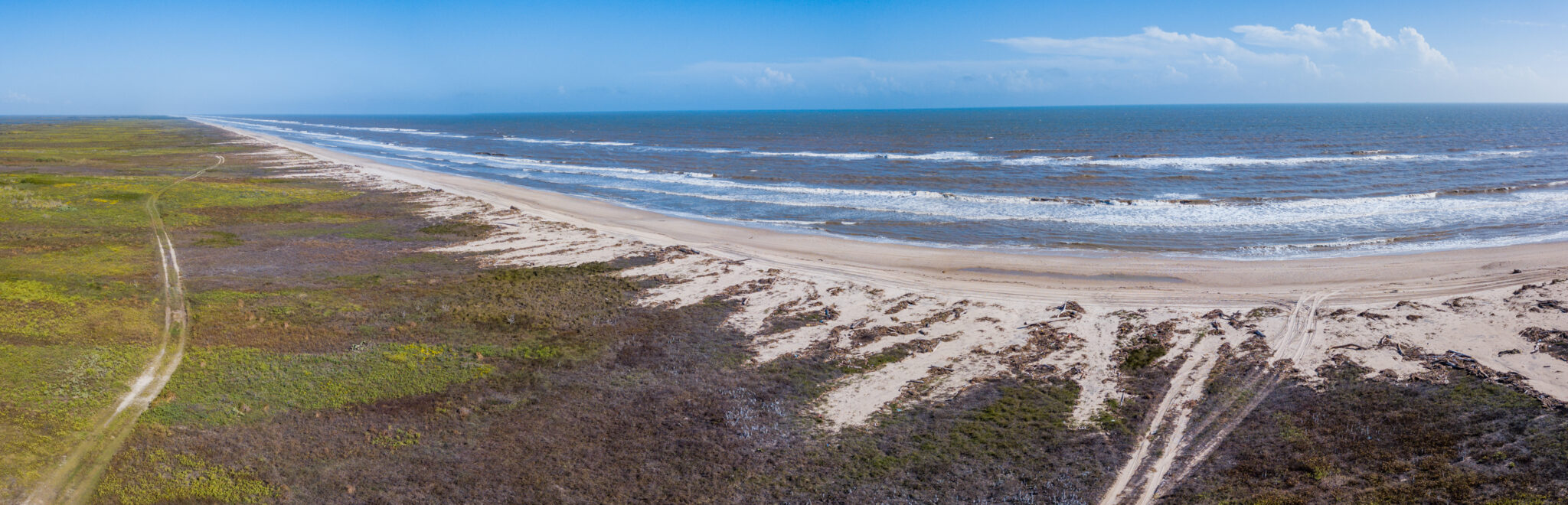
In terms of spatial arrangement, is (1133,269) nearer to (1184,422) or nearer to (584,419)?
(1184,422)

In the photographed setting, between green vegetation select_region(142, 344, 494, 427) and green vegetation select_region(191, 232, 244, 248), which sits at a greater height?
green vegetation select_region(191, 232, 244, 248)

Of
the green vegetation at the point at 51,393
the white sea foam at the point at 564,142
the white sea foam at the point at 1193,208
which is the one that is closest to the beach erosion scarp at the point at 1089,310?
the white sea foam at the point at 1193,208

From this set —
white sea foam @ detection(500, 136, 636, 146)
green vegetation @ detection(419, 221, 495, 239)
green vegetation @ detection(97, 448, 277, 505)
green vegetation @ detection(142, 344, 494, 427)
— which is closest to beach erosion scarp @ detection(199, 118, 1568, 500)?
green vegetation @ detection(419, 221, 495, 239)

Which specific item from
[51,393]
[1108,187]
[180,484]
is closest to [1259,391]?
[180,484]

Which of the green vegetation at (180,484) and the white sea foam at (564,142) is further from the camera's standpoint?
the white sea foam at (564,142)

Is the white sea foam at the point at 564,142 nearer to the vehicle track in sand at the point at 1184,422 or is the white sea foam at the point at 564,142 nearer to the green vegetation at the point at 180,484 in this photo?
the vehicle track in sand at the point at 1184,422

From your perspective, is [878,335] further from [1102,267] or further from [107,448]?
[107,448]

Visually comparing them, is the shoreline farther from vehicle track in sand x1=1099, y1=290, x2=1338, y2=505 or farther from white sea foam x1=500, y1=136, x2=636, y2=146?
white sea foam x1=500, y1=136, x2=636, y2=146
